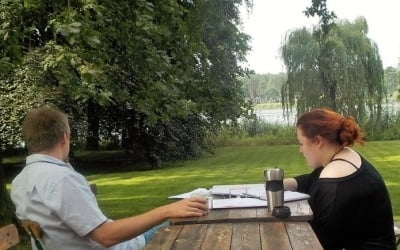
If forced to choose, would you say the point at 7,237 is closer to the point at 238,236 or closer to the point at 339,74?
the point at 238,236

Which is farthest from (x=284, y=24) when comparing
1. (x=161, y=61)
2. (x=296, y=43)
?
(x=161, y=61)

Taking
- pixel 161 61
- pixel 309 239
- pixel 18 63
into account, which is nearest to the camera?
pixel 309 239

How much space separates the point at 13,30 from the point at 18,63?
1.66 feet

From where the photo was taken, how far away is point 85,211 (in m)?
2.18

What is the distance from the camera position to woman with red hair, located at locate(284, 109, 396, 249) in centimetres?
249

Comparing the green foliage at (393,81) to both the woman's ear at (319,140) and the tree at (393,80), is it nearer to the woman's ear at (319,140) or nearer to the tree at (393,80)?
the tree at (393,80)

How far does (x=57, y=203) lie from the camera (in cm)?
219

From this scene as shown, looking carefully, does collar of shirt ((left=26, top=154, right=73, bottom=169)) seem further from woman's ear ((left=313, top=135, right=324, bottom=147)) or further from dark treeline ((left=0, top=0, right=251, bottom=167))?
dark treeline ((left=0, top=0, right=251, bottom=167))

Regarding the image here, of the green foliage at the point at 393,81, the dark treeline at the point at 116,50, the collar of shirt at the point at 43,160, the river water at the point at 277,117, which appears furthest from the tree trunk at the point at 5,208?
the green foliage at the point at 393,81

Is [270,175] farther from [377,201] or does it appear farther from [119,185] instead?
[119,185]

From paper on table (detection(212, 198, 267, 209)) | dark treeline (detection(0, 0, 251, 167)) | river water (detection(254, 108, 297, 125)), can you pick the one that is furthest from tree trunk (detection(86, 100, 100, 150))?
paper on table (detection(212, 198, 267, 209))

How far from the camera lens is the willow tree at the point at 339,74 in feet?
69.3

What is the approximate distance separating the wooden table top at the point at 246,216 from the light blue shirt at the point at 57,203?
1.25ft

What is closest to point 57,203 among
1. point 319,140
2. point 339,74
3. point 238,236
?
point 238,236
